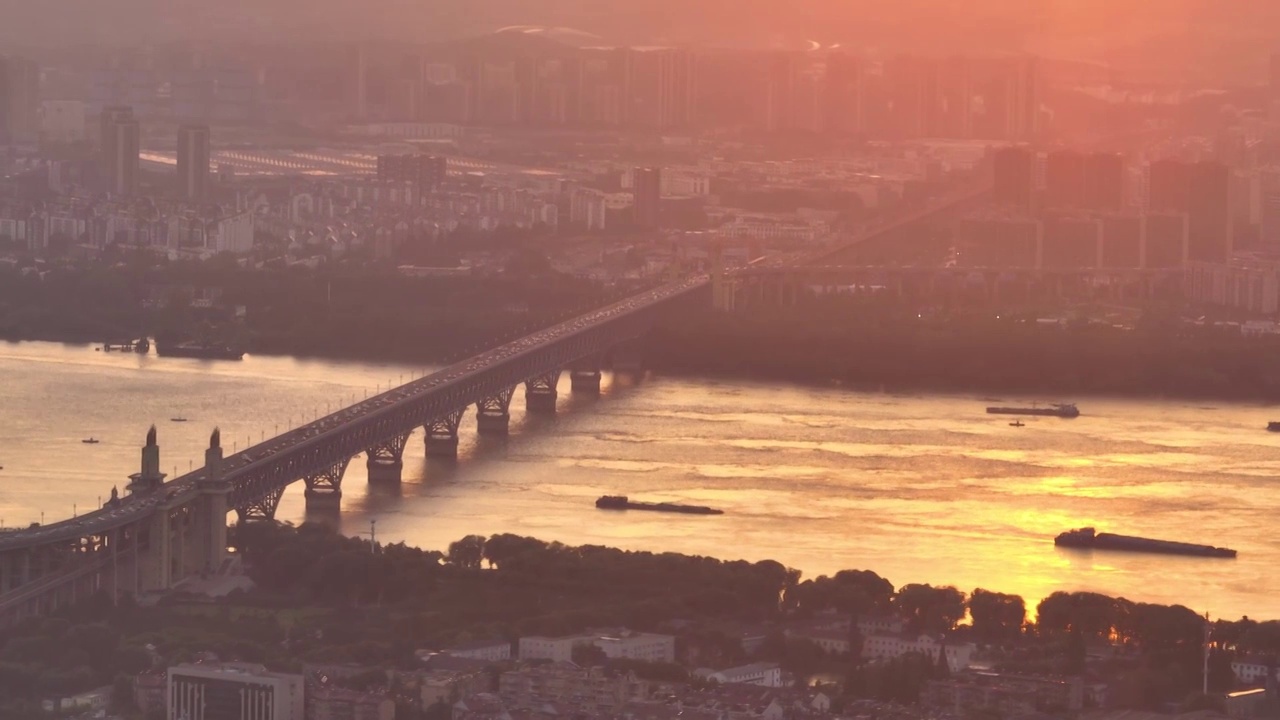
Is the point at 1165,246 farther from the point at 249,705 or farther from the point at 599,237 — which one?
the point at 249,705

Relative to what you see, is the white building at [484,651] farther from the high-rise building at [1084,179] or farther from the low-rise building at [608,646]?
the high-rise building at [1084,179]

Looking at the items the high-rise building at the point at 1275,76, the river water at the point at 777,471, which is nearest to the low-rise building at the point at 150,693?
the river water at the point at 777,471

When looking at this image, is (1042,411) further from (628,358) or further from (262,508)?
(262,508)

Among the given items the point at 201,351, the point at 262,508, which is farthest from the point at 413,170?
the point at 262,508

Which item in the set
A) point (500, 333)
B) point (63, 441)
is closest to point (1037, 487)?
point (63, 441)

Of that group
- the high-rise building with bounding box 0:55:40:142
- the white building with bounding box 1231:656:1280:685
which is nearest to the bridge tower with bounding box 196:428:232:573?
the white building with bounding box 1231:656:1280:685

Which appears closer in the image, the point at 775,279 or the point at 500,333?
the point at 500,333
